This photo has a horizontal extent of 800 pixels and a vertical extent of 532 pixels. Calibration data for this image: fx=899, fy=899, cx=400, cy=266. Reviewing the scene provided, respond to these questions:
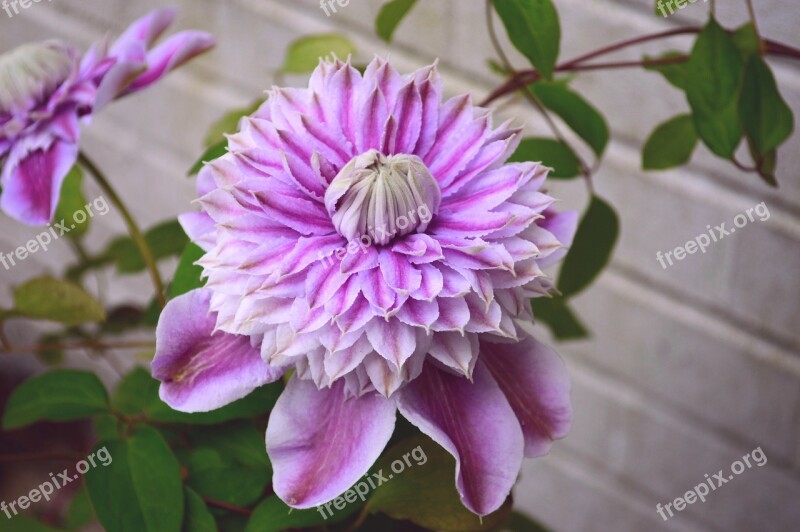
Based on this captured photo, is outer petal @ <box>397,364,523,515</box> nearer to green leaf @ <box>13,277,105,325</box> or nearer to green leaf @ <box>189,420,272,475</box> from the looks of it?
green leaf @ <box>189,420,272,475</box>

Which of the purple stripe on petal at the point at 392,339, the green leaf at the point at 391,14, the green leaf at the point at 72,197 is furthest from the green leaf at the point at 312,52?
the purple stripe on petal at the point at 392,339

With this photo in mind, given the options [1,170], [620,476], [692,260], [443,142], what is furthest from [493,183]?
[620,476]

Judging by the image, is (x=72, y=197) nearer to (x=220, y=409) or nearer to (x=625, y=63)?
(x=220, y=409)

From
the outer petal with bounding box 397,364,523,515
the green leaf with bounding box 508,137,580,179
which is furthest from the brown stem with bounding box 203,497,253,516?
the green leaf with bounding box 508,137,580,179

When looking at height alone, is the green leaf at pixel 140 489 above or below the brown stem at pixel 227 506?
above

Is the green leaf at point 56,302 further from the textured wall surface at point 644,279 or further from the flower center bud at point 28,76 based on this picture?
the textured wall surface at point 644,279

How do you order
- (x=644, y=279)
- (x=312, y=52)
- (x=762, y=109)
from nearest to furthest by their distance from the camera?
(x=762, y=109) < (x=312, y=52) < (x=644, y=279)

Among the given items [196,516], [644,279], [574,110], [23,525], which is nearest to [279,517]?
[196,516]

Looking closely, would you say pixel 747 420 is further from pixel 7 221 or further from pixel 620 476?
pixel 7 221
